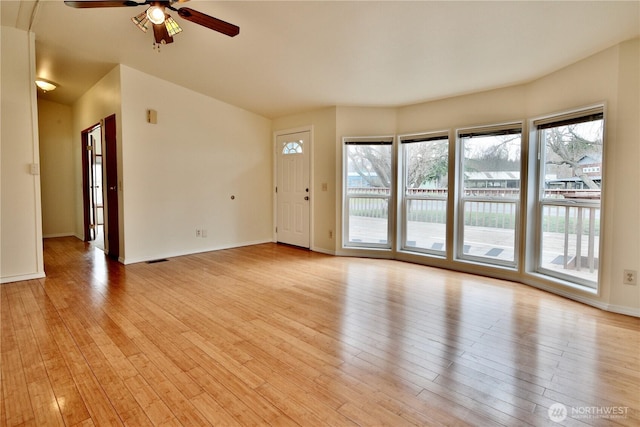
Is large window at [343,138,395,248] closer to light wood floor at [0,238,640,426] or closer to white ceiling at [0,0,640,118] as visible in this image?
white ceiling at [0,0,640,118]

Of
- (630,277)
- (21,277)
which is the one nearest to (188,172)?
(21,277)

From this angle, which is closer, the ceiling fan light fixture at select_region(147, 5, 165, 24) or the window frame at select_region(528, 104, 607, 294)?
the ceiling fan light fixture at select_region(147, 5, 165, 24)

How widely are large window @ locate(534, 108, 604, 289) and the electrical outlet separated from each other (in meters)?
0.28

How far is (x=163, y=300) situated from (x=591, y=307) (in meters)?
4.06

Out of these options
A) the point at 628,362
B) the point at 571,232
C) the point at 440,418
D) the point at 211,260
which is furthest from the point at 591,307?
the point at 211,260

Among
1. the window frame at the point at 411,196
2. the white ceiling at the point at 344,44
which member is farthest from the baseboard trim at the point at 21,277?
the window frame at the point at 411,196

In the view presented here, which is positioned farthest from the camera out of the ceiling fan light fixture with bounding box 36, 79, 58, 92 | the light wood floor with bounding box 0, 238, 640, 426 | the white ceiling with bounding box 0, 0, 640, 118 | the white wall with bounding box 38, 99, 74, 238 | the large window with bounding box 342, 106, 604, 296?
the white wall with bounding box 38, 99, 74, 238

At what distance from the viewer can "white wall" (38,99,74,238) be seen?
20.8 ft

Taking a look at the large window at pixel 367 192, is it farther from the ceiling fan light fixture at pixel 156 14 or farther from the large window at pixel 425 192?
the ceiling fan light fixture at pixel 156 14

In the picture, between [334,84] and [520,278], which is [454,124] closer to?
[334,84]

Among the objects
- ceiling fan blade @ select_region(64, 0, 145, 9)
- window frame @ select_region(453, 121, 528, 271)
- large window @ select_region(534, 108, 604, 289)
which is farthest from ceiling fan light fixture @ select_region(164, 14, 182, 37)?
large window @ select_region(534, 108, 604, 289)

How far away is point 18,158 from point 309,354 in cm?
399

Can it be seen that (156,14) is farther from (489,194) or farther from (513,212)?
(513,212)

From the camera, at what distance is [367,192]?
5023 mm
